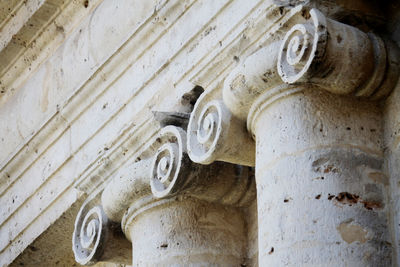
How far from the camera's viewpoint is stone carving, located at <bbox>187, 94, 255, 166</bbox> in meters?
5.57

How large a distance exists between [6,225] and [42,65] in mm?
972

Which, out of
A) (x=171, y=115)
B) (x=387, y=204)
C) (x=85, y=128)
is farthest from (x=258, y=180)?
(x=85, y=128)

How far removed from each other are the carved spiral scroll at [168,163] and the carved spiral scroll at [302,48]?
35.9 inches

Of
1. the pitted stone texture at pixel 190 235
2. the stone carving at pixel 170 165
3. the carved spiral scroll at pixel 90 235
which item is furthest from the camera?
the carved spiral scroll at pixel 90 235

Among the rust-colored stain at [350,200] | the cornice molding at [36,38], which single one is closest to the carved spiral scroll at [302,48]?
the rust-colored stain at [350,200]

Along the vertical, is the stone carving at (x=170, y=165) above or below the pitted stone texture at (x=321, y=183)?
above

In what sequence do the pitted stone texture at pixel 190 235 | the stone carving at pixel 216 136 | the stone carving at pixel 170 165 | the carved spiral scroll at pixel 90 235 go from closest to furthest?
the stone carving at pixel 216 136
the stone carving at pixel 170 165
the pitted stone texture at pixel 190 235
the carved spiral scroll at pixel 90 235

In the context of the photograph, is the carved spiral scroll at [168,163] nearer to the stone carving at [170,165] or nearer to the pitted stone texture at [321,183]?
the stone carving at [170,165]

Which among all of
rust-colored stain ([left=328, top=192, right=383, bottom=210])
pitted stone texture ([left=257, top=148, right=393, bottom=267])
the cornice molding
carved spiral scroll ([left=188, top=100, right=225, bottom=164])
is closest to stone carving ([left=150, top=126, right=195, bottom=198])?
carved spiral scroll ([left=188, top=100, right=225, bottom=164])

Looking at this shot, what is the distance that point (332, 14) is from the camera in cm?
534

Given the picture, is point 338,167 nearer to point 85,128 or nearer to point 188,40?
point 188,40

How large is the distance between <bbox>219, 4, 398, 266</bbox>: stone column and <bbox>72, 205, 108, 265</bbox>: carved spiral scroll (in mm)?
1431

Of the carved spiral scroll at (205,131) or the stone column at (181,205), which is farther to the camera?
the stone column at (181,205)

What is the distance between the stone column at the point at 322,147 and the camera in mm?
4910
